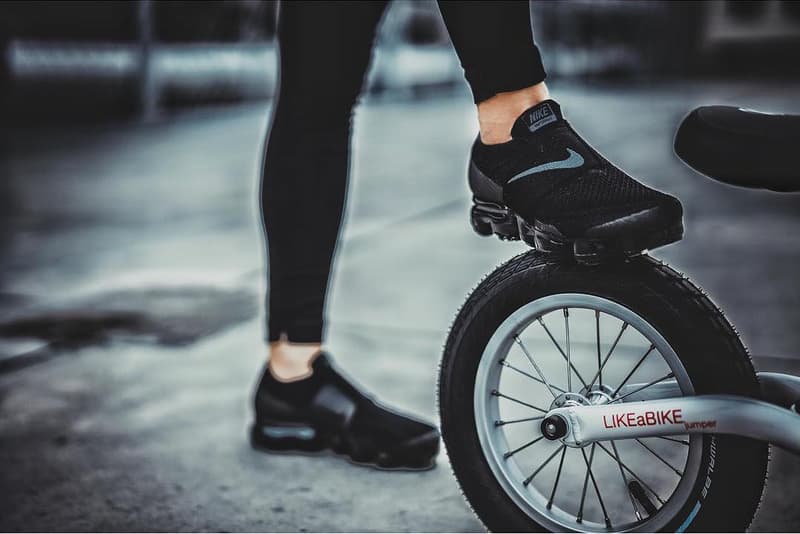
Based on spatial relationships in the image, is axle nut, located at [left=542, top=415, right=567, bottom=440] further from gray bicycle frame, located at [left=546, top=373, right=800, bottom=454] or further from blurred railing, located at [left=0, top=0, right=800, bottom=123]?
blurred railing, located at [left=0, top=0, right=800, bottom=123]

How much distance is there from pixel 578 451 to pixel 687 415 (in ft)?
1.91

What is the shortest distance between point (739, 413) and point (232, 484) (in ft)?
2.79

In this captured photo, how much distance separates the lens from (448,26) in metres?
1.40

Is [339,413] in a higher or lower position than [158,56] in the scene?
higher

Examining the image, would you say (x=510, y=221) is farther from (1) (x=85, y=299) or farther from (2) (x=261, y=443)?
(1) (x=85, y=299)

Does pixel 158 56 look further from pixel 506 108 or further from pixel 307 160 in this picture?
pixel 506 108

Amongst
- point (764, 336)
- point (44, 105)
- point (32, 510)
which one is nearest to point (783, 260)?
point (764, 336)

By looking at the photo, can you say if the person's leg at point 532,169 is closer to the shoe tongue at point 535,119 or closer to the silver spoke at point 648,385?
the shoe tongue at point 535,119

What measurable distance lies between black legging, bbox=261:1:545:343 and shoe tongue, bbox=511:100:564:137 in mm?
365

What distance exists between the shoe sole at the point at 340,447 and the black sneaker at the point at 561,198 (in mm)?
444

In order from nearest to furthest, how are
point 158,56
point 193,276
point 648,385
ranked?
point 648,385 → point 193,276 → point 158,56

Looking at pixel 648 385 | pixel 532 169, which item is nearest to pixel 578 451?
pixel 648 385

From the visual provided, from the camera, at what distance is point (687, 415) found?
1146 mm

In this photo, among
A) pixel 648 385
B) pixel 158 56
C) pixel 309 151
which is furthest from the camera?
pixel 158 56
